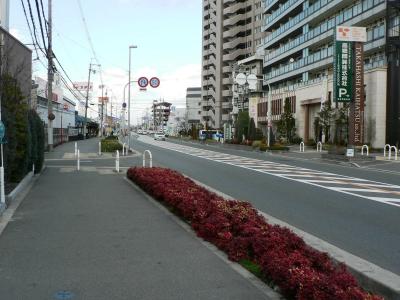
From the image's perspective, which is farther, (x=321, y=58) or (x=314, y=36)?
(x=314, y=36)

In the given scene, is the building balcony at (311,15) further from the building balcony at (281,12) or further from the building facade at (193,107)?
the building facade at (193,107)

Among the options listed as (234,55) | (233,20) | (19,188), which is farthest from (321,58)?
(233,20)

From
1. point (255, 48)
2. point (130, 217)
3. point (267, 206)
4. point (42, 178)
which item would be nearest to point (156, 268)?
point (130, 217)

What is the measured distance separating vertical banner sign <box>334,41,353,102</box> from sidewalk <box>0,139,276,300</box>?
28.1m

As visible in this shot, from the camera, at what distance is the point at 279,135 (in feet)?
202

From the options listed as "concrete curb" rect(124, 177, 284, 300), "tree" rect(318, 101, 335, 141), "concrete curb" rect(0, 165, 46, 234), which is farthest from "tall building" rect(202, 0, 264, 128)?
"concrete curb" rect(124, 177, 284, 300)

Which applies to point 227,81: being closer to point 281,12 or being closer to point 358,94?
point 281,12

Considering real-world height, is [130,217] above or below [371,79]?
below

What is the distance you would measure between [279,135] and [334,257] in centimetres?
5601

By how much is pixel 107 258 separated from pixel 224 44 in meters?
102

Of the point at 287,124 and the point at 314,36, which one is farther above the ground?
the point at 314,36

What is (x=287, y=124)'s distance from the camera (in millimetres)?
57656

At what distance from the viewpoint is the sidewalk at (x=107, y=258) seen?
5.42 meters

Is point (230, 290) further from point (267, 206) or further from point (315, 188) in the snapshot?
point (315, 188)
